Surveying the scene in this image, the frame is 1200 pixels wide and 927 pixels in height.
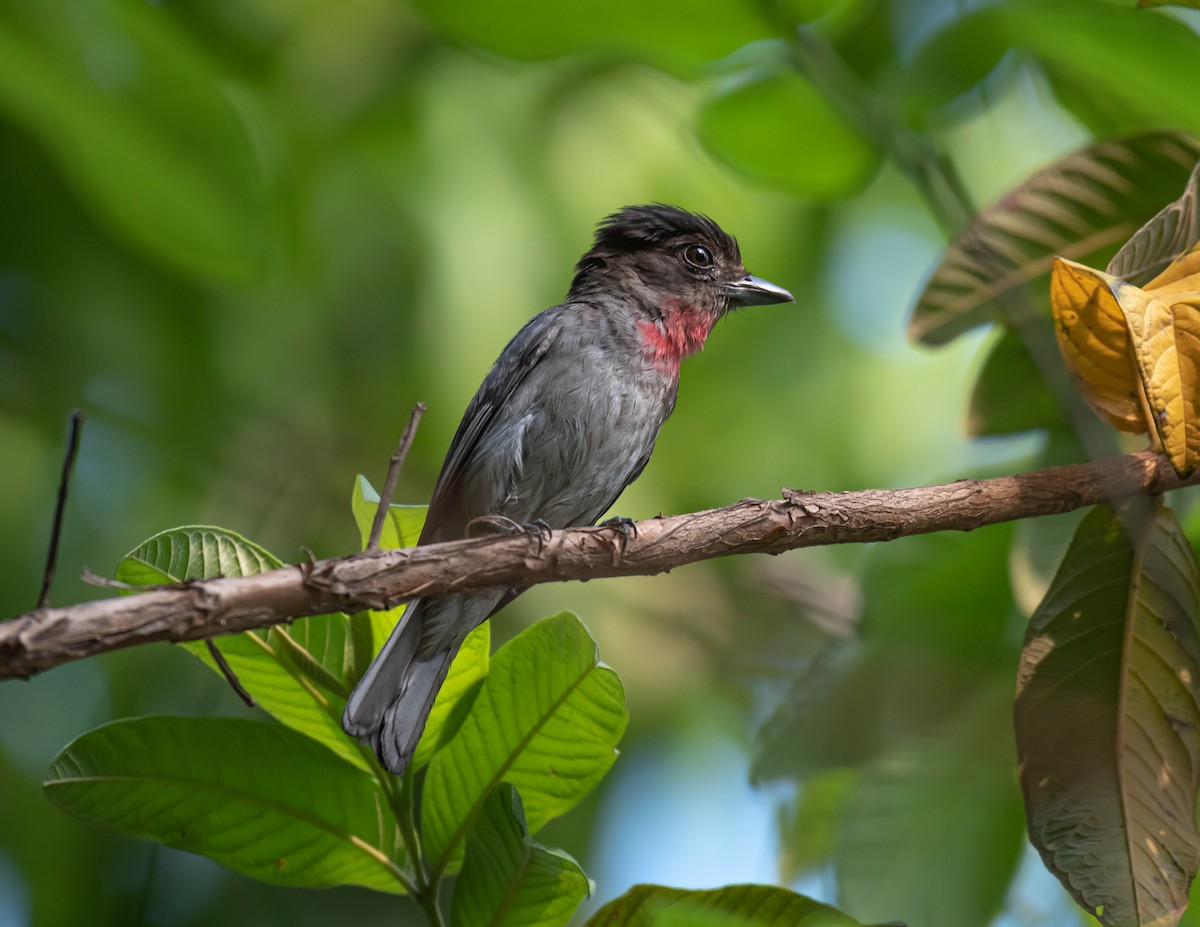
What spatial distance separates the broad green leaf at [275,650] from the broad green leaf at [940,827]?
3.97ft

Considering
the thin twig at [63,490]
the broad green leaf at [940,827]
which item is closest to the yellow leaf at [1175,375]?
the broad green leaf at [940,827]

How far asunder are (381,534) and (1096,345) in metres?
1.21

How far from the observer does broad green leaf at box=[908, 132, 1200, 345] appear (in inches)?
96.7

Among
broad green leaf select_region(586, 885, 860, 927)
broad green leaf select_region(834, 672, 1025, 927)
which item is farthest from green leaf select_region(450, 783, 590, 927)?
broad green leaf select_region(834, 672, 1025, 927)

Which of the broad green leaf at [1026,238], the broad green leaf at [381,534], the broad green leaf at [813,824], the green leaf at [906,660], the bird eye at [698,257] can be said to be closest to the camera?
the broad green leaf at [381,534]

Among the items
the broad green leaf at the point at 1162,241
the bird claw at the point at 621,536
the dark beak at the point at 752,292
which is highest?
the dark beak at the point at 752,292

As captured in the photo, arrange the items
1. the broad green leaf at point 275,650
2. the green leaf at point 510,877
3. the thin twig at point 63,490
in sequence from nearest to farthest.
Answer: the thin twig at point 63,490 → the green leaf at point 510,877 → the broad green leaf at point 275,650

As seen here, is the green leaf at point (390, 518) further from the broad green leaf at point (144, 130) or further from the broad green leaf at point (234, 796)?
the broad green leaf at point (144, 130)

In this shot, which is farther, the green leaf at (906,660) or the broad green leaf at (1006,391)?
the green leaf at (906,660)

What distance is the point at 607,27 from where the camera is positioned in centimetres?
254

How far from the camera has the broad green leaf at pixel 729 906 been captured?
66.9 inches

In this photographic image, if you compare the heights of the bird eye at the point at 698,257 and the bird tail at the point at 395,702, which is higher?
the bird eye at the point at 698,257

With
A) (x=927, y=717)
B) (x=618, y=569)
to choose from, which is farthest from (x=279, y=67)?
(x=927, y=717)

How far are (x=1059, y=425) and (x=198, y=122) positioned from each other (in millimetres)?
2017
